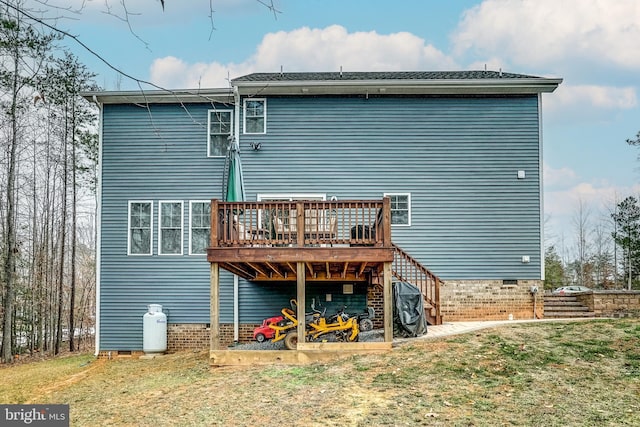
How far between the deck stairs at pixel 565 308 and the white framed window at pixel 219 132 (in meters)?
8.57

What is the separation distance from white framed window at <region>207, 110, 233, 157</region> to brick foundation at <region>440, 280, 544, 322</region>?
19.6ft

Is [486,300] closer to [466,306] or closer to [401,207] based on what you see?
[466,306]

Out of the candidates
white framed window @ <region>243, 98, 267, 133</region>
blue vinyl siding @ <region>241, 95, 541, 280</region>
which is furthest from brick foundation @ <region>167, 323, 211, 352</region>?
white framed window @ <region>243, 98, 267, 133</region>

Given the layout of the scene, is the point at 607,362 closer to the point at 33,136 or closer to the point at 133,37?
the point at 133,37

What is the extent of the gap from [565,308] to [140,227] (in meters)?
10.4

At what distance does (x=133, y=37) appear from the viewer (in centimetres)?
301

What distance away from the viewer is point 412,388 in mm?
7559

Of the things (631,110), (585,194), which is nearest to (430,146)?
(631,110)

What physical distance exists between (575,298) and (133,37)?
14170 mm

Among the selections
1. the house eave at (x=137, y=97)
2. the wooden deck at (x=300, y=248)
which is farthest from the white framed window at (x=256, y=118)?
the wooden deck at (x=300, y=248)

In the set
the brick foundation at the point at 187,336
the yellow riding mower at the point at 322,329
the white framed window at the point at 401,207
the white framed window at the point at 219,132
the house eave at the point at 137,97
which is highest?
the house eave at the point at 137,97

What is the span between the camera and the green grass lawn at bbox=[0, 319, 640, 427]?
6641 millimetres

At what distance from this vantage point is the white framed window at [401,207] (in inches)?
509

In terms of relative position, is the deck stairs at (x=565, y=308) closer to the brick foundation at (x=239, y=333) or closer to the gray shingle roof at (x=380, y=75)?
the gray shingle roof at (x=380, y=75)
